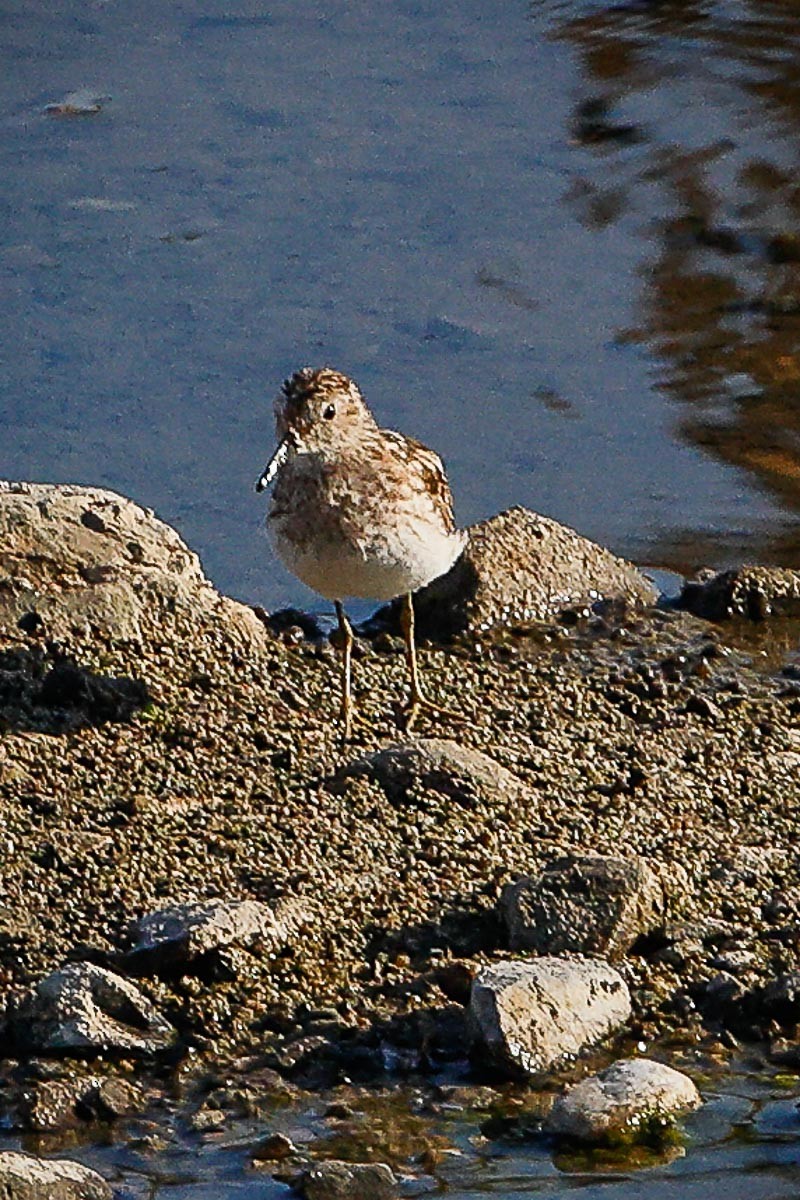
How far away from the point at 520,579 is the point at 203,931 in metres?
3.18

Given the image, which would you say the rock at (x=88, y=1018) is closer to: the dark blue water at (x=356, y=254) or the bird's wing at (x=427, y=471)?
the bird's wing at (x=427, y=471)

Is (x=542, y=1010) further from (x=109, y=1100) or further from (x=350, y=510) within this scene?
(x=350, y=510)

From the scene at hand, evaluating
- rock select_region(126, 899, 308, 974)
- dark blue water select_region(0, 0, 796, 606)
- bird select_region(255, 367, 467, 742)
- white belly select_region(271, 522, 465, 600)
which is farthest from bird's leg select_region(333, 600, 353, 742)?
rock select_region(126, 899, 308, 974)

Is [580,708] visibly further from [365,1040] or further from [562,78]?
[562,78]

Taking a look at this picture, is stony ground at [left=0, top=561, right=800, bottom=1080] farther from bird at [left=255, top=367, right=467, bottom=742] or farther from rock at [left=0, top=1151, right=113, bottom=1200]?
rock at [left=0, top=1151, right=113, bottom=1200]

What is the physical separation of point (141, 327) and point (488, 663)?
12.0ft

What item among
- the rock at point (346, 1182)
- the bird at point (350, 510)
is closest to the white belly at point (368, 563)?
the bird at point (350, 510)

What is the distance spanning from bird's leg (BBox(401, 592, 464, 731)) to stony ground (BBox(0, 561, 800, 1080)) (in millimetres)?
63

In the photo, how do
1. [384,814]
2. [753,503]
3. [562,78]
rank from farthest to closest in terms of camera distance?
[562,78]
[753,503]
[384,814]

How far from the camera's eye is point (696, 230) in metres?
12.9

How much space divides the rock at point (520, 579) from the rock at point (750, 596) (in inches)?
9.7

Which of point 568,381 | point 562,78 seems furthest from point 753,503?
point 562,78

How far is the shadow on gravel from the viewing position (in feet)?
23.9

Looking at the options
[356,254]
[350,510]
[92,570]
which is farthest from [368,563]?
[356,254]
